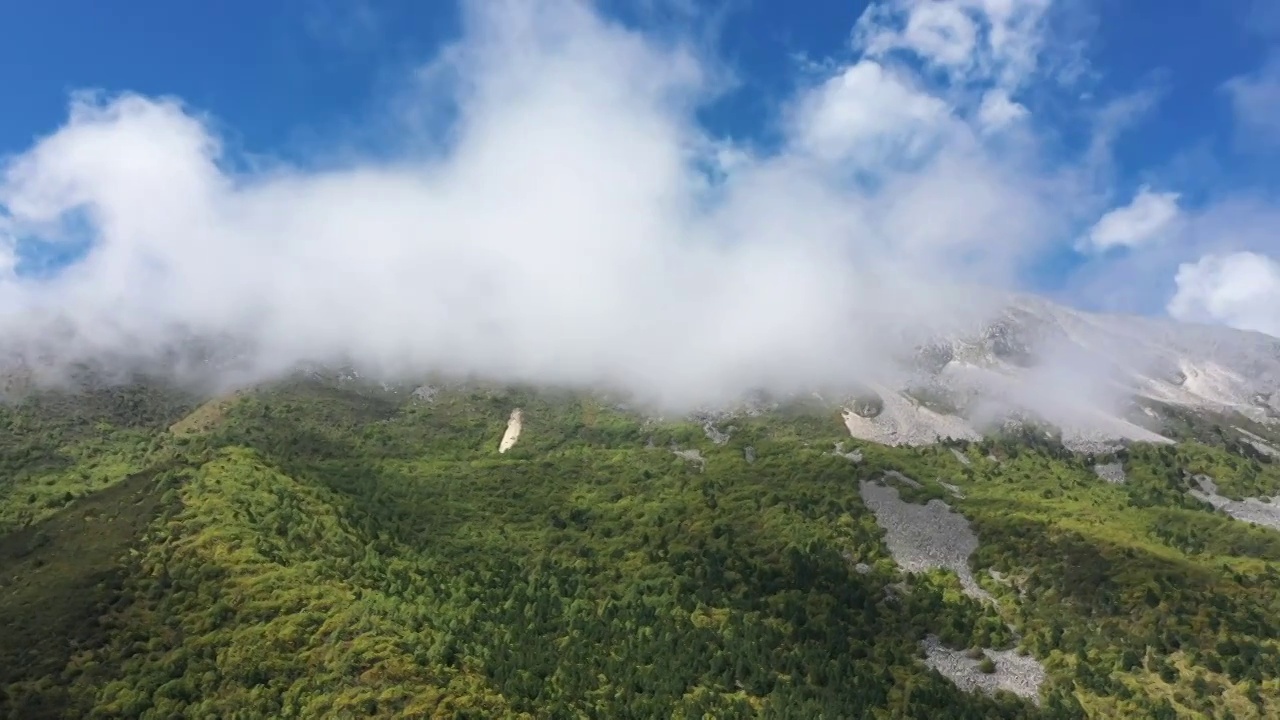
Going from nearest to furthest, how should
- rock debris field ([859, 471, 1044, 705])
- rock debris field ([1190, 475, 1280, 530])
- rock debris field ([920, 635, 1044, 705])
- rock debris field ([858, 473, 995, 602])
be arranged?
rock debris field ([920, 635, 1044, 705]) → rock debris field ([859, 471, 1044, 705]) → rock debris field ([858, 473, 995, 602]) → rock debris field ([1190, 475, 1280, 530])

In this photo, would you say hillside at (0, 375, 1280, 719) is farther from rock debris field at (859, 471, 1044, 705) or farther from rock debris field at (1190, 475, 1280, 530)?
rock debris field at (1190, 475, 1280, 530)

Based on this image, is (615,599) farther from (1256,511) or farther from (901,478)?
(1256,511)

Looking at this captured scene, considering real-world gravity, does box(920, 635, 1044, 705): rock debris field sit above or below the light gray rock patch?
below

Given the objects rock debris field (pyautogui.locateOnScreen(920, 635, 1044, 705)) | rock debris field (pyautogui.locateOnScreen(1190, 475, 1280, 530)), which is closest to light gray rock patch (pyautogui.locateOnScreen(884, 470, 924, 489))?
rock debris field (pyautogui.locateOnScreen(920, 635, 1044, 705))

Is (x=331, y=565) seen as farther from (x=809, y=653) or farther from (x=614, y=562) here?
(x=809, y=653)

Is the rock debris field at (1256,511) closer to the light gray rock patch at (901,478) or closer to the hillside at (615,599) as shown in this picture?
the hillside at (615,599)

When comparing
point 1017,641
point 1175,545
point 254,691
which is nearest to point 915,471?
point 1175,545

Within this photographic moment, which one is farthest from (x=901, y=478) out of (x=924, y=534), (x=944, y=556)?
(x=944, y=556)
